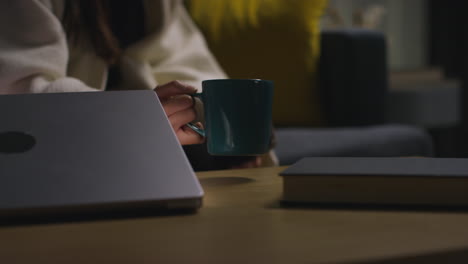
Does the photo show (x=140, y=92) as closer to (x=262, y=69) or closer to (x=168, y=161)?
(x=168, y=161)

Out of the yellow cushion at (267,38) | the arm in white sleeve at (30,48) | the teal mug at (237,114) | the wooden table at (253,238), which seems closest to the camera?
the wooden table at (253,238)

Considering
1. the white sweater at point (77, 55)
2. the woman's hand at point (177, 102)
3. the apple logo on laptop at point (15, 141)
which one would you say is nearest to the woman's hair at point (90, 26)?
the white sweater at point (77, 55)

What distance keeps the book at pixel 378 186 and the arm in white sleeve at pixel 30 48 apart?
0.55 m

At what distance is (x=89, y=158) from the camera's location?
0.41m

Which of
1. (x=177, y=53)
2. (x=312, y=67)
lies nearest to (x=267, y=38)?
(x=312, y=67)

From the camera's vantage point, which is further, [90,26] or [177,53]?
[177,53]

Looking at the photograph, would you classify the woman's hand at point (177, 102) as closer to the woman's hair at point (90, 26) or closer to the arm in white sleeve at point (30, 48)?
the arm in white sleeve at point (30, 48)

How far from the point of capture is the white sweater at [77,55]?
89cm

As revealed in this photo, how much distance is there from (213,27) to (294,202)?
4.35ft

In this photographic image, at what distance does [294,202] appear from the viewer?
0.41 metres

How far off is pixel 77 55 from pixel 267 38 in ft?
2.49

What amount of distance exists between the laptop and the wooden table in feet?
0.05

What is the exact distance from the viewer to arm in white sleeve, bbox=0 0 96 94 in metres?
0.88

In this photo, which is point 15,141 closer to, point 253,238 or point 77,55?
point 253,238
